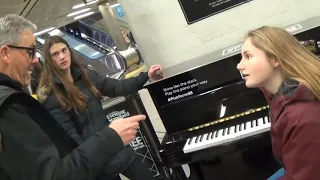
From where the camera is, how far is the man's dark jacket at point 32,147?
1.57 meters

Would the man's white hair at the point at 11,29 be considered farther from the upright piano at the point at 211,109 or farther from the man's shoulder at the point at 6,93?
the upright piano at the point at 211,109

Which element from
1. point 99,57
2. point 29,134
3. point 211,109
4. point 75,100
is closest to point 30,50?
point 29,134

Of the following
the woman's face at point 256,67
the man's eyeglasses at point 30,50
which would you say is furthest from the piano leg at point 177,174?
the man's eyeglasses at point 30,50

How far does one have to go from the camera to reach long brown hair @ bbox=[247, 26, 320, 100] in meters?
1.80

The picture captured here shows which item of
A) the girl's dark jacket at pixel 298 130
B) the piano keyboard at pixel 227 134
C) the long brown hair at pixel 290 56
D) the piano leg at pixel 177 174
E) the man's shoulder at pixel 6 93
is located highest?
the man's shoulder at pixel 6 93

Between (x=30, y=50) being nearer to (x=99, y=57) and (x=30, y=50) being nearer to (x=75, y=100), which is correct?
(x=75, y=100)

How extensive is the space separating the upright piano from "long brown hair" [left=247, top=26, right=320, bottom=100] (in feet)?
2.47

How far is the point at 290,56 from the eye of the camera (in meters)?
1.85

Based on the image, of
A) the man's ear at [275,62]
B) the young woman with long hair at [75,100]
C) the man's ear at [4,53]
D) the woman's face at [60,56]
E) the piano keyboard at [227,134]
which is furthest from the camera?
the woman's face at [60,56]

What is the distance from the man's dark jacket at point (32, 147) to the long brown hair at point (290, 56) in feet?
2.92

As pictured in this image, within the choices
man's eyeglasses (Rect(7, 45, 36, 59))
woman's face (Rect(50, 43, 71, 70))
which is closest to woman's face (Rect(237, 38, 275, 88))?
man's eyeglasses (Rect(7, 45, 36, 59))

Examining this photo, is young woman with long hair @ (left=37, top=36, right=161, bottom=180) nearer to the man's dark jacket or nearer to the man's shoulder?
the man's dark jacket

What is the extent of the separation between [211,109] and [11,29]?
5.25 ft

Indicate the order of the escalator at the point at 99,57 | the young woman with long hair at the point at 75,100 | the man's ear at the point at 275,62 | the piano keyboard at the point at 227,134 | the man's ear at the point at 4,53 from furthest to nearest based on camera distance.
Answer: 1. the escalator at the point at 99,57
2. the young woman with long hair at the point at 75,100
3. the piano keyboard at the point at 227,134
4. the man's ear at the point at 275,62
5. the man's ear at the point at 4,53
